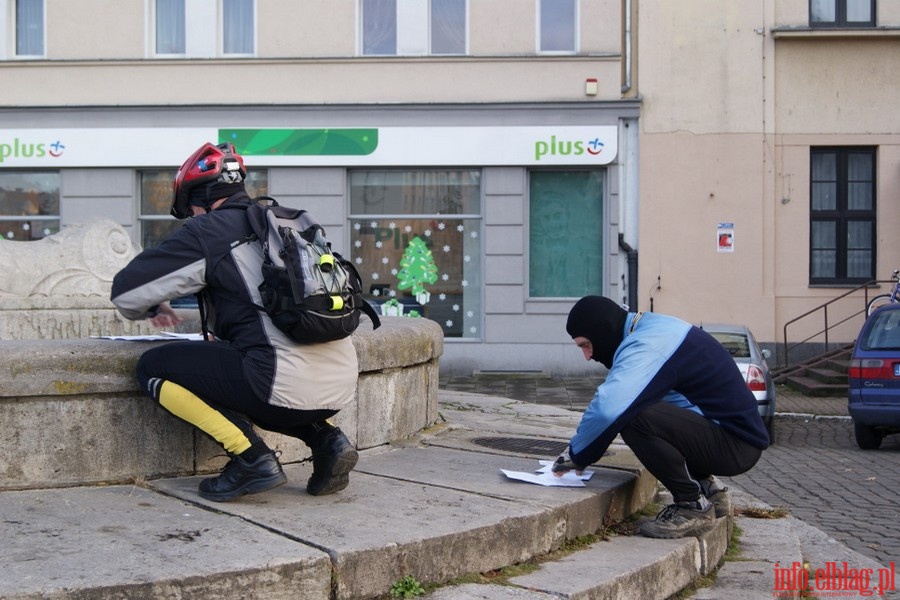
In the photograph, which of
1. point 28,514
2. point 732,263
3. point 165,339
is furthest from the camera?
point 732,263

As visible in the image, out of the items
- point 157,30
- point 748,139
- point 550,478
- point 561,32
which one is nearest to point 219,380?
point 550,478

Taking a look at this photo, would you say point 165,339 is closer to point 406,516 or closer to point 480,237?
point 406,516

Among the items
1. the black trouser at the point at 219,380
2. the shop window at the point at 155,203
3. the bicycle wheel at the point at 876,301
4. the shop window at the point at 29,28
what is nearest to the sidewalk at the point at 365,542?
the black trouser at the point at 219,380

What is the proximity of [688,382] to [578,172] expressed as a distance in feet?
47.8

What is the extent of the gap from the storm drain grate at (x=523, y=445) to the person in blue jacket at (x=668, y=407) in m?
1.38

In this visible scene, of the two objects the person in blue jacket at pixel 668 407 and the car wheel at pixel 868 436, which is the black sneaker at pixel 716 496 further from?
the car wheel at pixel 868 436

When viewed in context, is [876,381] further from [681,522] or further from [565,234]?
[565,234]

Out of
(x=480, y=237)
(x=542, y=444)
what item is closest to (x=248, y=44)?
(x=480, y=237)

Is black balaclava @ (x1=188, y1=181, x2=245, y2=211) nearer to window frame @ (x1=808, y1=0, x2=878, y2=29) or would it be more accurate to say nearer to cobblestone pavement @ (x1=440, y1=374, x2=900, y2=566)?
cobblestone pavement @ (x1=440, y1=374, x2=900, y2=566)

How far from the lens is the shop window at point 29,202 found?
20094 mm

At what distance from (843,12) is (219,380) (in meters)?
17.5

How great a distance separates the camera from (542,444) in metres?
7.20

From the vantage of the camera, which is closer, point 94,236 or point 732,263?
point 94,236

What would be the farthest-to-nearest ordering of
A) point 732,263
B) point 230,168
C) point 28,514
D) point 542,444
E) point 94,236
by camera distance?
point 732,263 → point 94,236 → point 542,444 → point 230,168 → point 28,514
